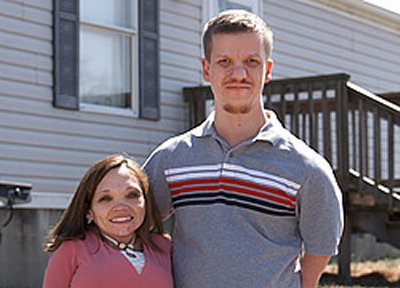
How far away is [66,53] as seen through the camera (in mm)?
9164

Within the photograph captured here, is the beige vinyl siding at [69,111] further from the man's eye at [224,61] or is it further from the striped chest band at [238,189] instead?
the man's eye at [224,61]

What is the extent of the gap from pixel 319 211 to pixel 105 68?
6.90 meters

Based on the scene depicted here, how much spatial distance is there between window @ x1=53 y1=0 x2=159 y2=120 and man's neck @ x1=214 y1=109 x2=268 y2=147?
6.14 m

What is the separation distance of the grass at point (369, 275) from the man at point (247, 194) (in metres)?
5.66

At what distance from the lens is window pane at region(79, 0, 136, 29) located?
9523 mm

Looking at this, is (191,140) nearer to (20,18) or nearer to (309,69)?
(20,18)

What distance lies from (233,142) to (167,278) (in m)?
0.51

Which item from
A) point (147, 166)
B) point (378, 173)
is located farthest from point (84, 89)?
point (147, 166)

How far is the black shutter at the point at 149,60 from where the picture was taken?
33.0 feet

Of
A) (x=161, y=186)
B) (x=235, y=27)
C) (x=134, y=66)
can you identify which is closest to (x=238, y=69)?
(x=235, y=27)

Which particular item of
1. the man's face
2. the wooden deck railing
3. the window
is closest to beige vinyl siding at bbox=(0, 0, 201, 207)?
the window

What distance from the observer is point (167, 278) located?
10.1ft

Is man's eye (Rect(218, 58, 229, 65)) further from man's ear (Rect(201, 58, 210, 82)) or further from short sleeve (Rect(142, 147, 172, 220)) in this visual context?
short sleeve (Rect(142, 147, 172, 220))

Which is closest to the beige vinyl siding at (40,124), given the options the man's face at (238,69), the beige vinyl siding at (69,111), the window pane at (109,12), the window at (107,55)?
the beige vinyl siding at (69,111)
